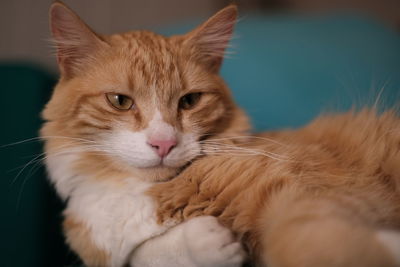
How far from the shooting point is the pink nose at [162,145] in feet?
2.79

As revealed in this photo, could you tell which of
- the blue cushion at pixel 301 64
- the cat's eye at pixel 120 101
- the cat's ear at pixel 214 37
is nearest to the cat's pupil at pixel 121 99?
the cat's eye at pixel 120 101

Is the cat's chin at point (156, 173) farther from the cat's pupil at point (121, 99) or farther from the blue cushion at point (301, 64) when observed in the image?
the blue cushion at point (301, 64)

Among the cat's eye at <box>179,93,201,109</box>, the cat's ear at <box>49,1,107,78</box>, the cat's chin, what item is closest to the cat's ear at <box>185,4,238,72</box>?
the cat's eye at <box>179,93,201,109</box>

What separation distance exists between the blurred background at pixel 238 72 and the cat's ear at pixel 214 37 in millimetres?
458

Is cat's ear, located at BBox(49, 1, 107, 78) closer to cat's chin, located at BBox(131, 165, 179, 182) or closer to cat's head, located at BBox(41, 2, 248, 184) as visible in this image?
cat's head, located at BBox(41, 2, 248, 184)

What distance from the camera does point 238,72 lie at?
209 cm

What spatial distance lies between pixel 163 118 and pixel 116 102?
0.14 m

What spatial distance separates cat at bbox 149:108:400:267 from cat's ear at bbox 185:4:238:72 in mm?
286

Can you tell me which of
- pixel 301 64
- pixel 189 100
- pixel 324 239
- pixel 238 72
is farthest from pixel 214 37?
pixel 301 64

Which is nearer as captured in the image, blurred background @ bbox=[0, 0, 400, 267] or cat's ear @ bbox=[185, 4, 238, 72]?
cat's ear @ bbox=[185, 4, 238, 72]

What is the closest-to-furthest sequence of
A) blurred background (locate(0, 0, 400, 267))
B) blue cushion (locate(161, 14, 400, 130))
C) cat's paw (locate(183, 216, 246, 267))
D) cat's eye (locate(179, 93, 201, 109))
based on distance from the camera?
cat's paw (locate(183, 216, 246, 267)) → cat's eye (locate(179, 93, 201, 109)) → blurred background (locate(0, 0, 400, 267)) → blue cushion (locate(161, 14, 400, 130))

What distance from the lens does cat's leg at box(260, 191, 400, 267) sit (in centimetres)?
63

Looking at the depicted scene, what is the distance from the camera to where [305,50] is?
6.89 feet

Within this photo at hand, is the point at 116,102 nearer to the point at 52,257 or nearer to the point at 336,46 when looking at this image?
the point at 52,257
